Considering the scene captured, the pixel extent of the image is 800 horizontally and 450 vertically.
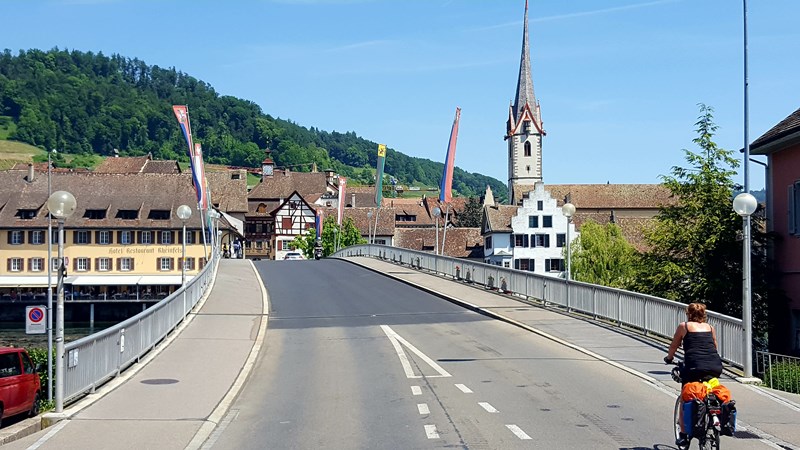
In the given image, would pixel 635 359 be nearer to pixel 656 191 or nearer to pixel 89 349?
pixel 89 349

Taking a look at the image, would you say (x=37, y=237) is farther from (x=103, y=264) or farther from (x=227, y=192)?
(x=227, y=192)

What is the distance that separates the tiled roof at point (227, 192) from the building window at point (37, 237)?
34.6 m

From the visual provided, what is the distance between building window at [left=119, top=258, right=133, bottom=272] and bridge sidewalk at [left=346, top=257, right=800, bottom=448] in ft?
169

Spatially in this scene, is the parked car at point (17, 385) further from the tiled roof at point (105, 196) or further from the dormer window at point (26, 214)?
the dormer window at point (26, 214)

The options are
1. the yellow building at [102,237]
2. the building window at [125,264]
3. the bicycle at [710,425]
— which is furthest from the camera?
the building window at [125,264]

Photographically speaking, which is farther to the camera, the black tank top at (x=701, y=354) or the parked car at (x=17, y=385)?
the parked car at (x=17, y=385)

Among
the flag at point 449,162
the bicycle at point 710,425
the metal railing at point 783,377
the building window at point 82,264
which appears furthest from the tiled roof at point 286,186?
the bicycle at point 710,425

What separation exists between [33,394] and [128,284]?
6785 cm

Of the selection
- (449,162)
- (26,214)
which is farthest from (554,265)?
(449,162)

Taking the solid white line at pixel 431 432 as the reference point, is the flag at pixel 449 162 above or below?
above

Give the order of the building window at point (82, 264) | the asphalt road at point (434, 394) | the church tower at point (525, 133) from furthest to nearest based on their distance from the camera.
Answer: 1. the church tower at point (525, 133)
2. the building window at point (82, 264)
3. the asphalt road at point (434, 394)

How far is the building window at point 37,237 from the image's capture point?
85.2m

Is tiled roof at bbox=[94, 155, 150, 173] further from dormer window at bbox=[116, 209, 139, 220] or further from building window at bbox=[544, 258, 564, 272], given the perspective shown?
building window at bbox=[544, 258, 564, 272]

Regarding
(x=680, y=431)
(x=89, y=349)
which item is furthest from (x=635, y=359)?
(x=89, y=349)
